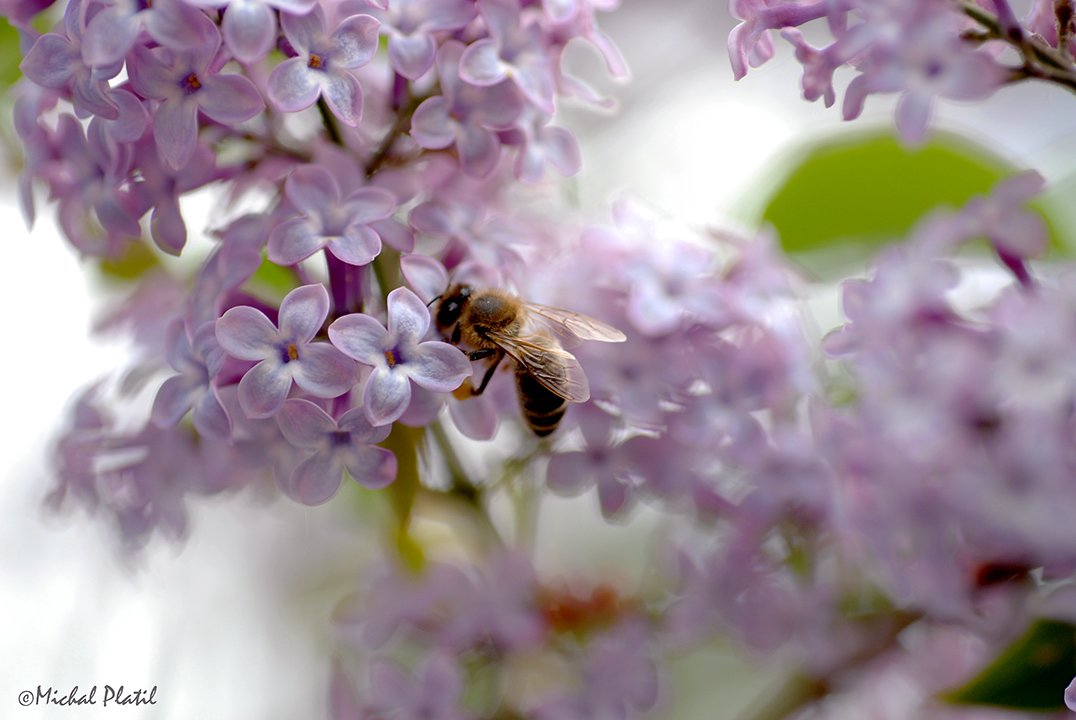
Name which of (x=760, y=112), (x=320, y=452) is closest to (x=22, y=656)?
(x=320, y=452)

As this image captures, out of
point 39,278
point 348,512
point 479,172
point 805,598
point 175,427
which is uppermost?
point 479,172

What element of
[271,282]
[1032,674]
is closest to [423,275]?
[271,282]

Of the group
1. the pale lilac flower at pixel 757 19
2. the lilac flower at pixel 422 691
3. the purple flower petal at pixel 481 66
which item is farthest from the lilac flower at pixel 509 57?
the lilac flower at pixel 422 691

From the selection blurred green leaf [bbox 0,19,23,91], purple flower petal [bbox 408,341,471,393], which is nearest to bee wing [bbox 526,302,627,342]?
purple flower petal [bbox 408,341,471,393]

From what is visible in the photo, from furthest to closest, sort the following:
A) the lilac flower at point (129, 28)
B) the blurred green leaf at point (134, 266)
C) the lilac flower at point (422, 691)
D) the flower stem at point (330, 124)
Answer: the blurred green leaf at point (134, 266) → the lilac flower at point (422, 691) → the flower stem at point (330, 124) → the lilac flower at point (129, 28)

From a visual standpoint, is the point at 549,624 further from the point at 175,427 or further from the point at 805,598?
the point at 175,427

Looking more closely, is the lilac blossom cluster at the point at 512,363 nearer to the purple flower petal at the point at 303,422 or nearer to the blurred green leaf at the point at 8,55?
the purple flower petal at the point at 303,422

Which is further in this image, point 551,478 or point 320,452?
point 551,478
